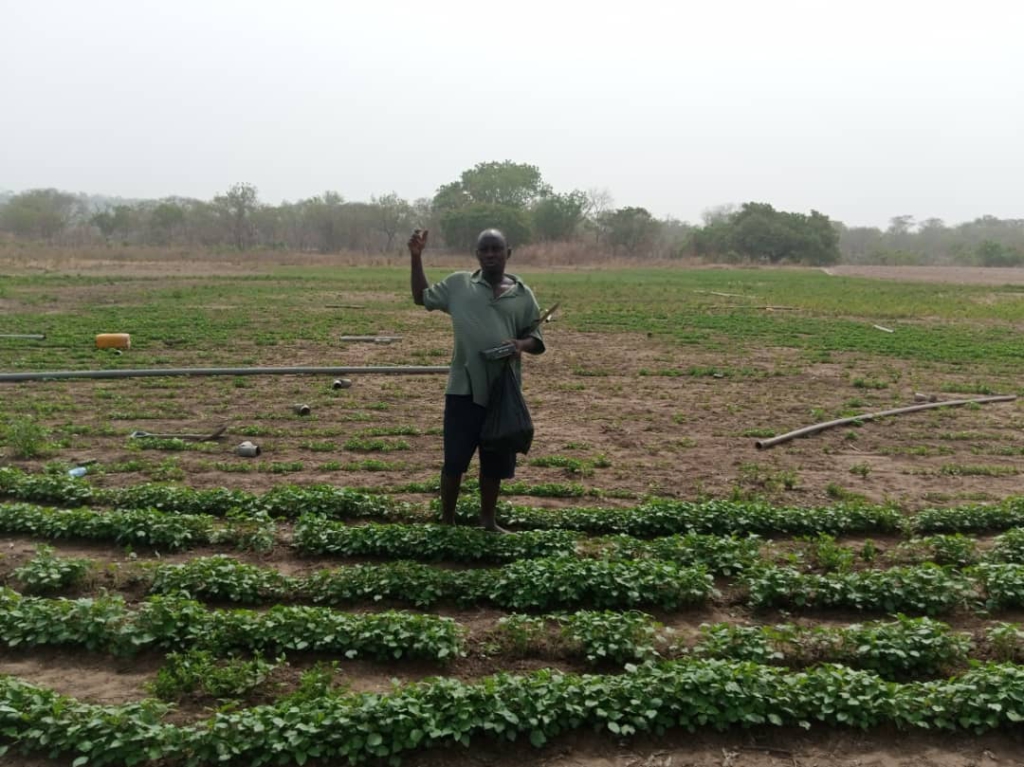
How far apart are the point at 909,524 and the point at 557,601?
375cm

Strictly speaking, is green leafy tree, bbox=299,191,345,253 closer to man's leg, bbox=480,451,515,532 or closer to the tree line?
the tree line

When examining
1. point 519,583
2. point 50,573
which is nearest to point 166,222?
point 50,573

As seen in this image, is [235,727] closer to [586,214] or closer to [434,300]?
[434,300]

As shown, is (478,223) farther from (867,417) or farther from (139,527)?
(139,527)

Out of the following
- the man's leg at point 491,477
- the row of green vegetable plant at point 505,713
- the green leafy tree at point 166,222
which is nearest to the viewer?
the row of green vegetable plant at point 505,713

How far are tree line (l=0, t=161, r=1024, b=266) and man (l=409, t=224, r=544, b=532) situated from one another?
221ft

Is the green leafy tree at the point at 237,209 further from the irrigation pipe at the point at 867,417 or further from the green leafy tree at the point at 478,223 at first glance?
the irrigation pipe at the point at 867,417

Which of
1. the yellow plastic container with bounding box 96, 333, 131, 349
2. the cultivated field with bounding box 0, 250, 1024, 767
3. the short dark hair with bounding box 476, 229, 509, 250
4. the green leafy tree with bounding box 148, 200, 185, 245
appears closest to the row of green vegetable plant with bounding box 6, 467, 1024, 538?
the cultivated field with bounding box 0, 250, 1024, 767

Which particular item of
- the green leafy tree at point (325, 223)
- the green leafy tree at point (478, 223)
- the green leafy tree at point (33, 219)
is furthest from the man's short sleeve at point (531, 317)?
the green leafy tree at point (33, 219)

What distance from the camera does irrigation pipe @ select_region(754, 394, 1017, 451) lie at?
35.8 feet

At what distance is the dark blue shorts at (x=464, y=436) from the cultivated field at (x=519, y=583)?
61 cm

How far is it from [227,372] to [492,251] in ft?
33.0

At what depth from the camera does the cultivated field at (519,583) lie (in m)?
4.42

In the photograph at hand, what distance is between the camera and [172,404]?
1288 cm
